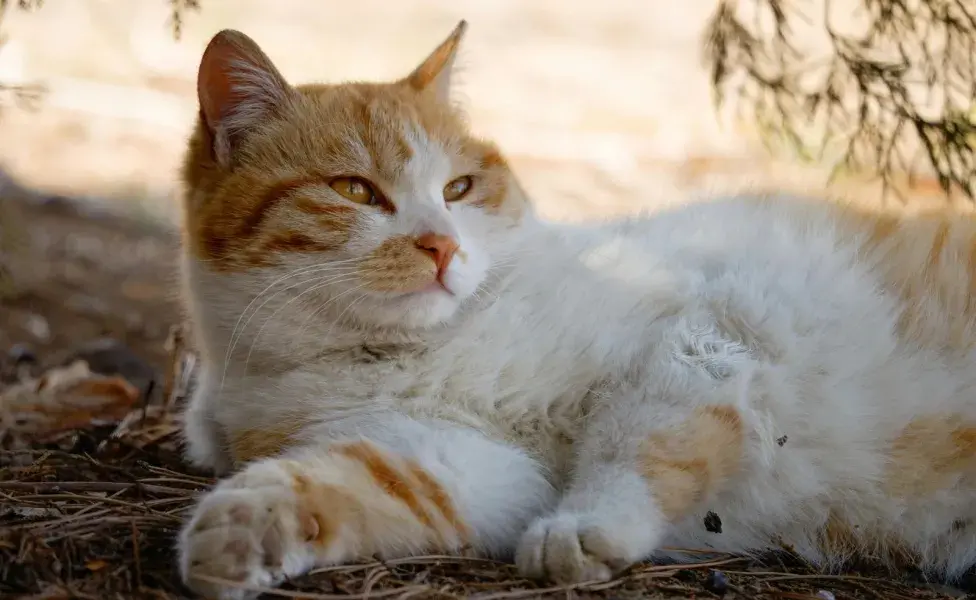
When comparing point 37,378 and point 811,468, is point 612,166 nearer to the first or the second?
point 37,378

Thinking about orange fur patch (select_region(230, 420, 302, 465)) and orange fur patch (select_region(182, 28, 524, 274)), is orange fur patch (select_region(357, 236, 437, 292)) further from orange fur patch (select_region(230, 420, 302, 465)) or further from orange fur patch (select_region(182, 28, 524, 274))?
orange fur patch (select_region(230, 420, 302, 465))

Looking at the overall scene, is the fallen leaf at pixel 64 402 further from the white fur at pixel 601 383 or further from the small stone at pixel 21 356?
the white fur at pixel 601 383

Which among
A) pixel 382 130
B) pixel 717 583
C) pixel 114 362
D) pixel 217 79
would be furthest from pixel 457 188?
pixel 114 362

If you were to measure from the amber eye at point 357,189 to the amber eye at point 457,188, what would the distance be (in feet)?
0.78

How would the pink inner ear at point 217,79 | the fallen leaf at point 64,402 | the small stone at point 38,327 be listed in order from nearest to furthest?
the pink inner ear at point 217,79
the fallen leaf at point 64,402
the small stone at point 38,327

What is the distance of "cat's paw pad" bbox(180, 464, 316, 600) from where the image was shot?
5.70 ft

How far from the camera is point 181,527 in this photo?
200 centimetres

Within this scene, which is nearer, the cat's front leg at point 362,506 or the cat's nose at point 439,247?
A: the cat's front leg at point 362,506

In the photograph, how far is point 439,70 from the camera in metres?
2.80

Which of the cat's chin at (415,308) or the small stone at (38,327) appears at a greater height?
Result: the cat's chin at (415,308)

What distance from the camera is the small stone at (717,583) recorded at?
2.01 metres

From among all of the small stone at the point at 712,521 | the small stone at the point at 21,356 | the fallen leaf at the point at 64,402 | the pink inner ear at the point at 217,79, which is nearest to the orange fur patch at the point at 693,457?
the small stone at the point at 712,521

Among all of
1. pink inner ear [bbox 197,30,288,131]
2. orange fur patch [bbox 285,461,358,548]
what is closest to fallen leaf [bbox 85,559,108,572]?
orange fur patch [bbox 285,461,358,548]

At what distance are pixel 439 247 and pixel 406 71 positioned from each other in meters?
5.47
